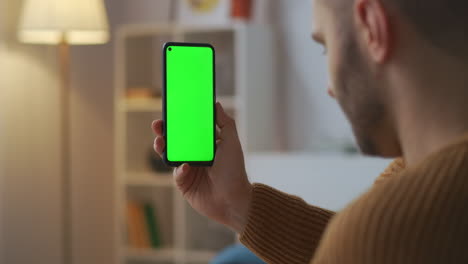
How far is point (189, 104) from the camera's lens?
3.84ft

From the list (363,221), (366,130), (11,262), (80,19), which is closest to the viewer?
(363,221)

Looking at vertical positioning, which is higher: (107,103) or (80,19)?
(80,19)

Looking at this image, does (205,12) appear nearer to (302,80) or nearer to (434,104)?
(302,80)

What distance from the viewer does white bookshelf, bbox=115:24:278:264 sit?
3.23m

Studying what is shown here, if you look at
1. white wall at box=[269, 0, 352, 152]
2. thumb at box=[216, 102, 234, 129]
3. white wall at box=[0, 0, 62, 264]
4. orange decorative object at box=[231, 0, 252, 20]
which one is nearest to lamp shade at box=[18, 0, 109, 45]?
white wall at box=[0, 0, 62, 264]

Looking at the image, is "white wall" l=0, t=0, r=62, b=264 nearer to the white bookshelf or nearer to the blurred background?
the blurred background

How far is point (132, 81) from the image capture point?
3586 mm

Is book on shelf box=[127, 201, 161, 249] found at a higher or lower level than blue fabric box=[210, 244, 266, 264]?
lower

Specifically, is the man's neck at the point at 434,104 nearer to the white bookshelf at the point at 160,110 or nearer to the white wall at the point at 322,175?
the white wall at the point at 322,175

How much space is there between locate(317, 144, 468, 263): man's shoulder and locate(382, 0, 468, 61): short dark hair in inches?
4.2

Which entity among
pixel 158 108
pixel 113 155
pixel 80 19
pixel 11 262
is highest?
pixel 80 19

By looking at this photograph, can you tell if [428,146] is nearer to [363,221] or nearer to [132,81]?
[363,221]

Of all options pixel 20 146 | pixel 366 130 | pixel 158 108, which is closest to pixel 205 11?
pixel 158 108

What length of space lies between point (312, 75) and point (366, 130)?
102 inches
